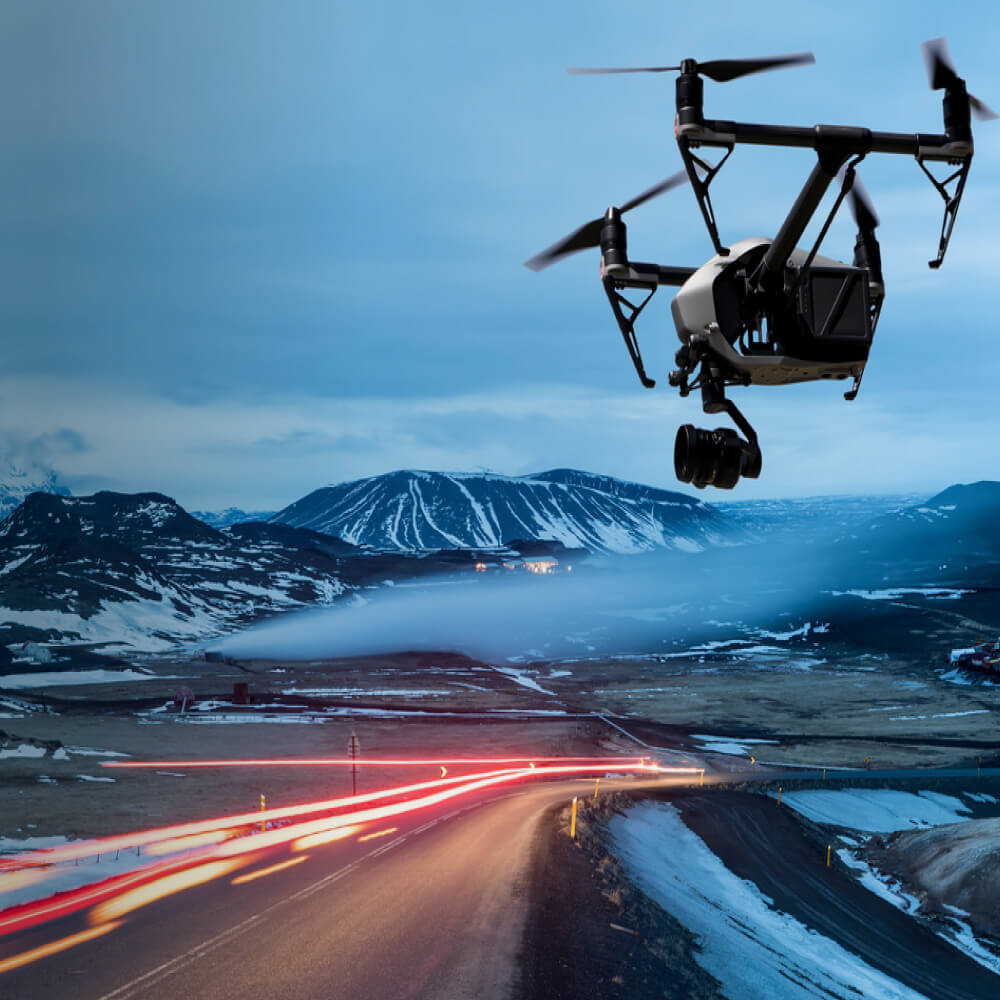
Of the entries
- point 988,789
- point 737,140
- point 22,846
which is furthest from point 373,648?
point 737,140

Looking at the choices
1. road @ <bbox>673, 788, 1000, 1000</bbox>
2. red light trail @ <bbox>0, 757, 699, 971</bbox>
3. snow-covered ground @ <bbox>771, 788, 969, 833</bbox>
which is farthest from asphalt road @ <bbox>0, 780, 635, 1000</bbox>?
snow-covered ground @ <bbox>771, 788, 969, 833</bbox>

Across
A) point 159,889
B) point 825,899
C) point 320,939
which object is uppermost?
point 320,939

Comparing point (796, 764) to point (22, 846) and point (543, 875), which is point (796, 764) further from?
point (22, 846)

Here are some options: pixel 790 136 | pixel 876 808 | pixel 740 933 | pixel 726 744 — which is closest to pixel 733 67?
pixel 790 136

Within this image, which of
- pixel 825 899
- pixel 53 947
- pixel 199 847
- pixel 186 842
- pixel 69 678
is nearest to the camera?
pixel 53 947

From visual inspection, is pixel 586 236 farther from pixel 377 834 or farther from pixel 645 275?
pixel 377 834

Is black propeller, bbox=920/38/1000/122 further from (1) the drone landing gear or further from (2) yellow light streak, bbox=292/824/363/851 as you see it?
(2) yellow light streak, bbox=292/824/363/851

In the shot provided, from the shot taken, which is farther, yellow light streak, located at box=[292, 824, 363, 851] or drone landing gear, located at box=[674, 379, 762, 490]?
yellow light streak, located at box=[292, 824, 363, 851]
